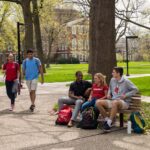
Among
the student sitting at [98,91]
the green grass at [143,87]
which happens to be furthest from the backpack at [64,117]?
the green grass at [143,87]

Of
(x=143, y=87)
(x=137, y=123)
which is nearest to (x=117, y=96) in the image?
(x=137, y=123)

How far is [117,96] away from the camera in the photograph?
9.95 metres

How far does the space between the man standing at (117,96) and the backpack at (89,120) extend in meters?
0.19

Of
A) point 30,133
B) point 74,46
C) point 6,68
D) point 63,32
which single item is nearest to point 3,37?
point 63,32

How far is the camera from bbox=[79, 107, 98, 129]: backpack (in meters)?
9.79

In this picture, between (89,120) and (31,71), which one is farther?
(31,71)

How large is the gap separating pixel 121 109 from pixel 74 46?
10450cm

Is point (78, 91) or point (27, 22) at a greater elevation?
point (27, 22)

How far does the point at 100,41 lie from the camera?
1220 centimetres

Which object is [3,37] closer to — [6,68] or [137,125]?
[6,68]

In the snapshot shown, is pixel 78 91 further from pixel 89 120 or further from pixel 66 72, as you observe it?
pixel 66 72

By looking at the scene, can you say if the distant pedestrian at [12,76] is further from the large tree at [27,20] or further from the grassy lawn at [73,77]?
the large tree at [27,20]

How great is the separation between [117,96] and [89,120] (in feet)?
2.62

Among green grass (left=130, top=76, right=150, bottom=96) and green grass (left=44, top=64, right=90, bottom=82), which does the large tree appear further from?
green grass (left=130, top=76, right=150, bottom=96)
